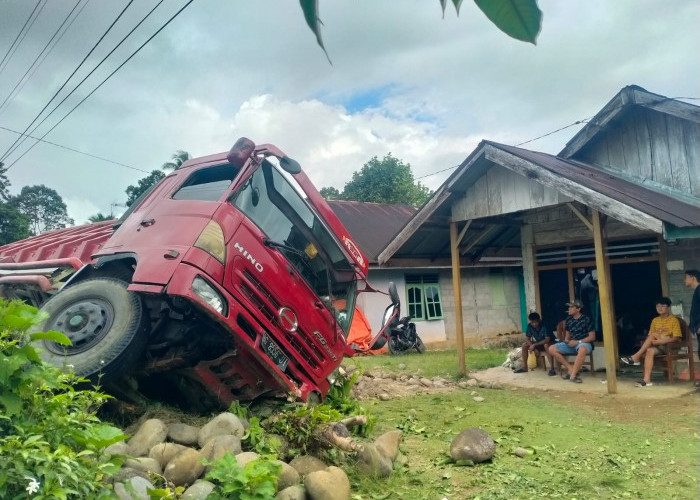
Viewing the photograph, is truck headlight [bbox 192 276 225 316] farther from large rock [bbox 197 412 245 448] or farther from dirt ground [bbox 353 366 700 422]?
dirt ground [bbox 353 366 700 422]

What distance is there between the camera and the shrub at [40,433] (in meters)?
2.76

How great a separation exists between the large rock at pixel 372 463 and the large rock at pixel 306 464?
304 millimetres

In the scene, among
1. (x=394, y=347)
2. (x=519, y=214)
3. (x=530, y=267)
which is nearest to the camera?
(x=519, y=214)

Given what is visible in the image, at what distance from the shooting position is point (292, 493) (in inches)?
157

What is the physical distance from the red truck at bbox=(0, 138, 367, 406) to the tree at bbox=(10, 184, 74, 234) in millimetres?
36532

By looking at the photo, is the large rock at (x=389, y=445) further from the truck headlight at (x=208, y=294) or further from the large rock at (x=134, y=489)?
the large rock at (x=134, y=489)

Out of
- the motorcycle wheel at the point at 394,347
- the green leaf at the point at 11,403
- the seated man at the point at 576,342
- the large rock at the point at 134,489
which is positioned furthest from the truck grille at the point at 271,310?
the motorcycle wheel at the point at 394,347

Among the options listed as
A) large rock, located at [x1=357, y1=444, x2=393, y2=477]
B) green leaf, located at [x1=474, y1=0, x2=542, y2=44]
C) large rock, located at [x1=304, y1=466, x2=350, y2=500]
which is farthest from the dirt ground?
green leaf, located at [x1=474, y1=0, x2=542, y2=44]

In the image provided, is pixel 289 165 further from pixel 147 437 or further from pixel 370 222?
pixel 370 222

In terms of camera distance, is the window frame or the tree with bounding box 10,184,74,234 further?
the tree with bounding box 10,184,74,234

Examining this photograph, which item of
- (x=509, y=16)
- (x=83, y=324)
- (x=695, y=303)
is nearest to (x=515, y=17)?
(x=509, y=16)

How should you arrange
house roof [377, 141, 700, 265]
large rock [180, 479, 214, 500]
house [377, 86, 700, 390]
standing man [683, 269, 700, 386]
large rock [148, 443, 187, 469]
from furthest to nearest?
house [377, 86, 700, 390] → standing man [683, 269, 700, 386] → house roof [377, 141, 700, 265] → large rock [148, 443, 187, 469] → large rock [180, 479, 214, 500]

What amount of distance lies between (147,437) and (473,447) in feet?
9.07

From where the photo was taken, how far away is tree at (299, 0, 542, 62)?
742 millimetres
